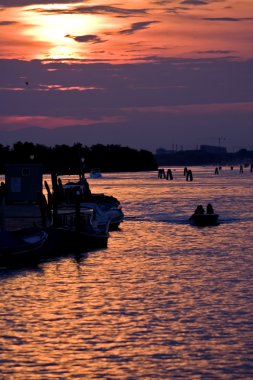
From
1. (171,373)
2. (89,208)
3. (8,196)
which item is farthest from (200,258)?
(8,196)

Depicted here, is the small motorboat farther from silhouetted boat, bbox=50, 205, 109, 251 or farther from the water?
silhouetted boat, bbox=50, 205, 109, 251

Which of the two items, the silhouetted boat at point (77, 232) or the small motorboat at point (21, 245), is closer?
the small motorboat at point (21, 245)

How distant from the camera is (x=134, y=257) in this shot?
1951 inches

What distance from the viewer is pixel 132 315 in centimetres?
3066

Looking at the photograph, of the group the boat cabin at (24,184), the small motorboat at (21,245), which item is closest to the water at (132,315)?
the small motorboat at (21,245)

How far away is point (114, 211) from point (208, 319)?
39.7 meters

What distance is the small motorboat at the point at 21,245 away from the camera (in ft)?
139

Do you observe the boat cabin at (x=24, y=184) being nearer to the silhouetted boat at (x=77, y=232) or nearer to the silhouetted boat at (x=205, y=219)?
the silhouetted boat at (x=205, y=219)

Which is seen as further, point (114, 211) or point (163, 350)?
point (114, 211)

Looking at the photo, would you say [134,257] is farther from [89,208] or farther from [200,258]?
[89,208]

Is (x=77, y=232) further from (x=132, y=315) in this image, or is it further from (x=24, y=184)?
(x=24, y=184)

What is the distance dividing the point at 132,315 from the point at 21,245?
13446mm

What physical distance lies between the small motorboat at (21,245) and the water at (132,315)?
67 cm

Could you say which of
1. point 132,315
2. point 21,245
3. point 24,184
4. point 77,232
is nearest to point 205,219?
point 24,184
